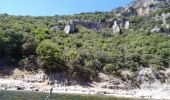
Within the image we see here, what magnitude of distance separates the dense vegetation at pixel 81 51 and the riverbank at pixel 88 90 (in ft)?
16.2

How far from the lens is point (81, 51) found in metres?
87.4

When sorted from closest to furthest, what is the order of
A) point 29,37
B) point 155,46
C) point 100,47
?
point 29,37 < point 100,47 < point 155,46

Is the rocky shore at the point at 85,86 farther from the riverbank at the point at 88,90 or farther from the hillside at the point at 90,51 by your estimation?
the hillside at the point at 90,51

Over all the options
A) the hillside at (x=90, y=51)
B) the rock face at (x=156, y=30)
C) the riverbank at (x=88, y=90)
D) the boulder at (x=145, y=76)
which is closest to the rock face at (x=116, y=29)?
the hillside at (x=90, y=51)

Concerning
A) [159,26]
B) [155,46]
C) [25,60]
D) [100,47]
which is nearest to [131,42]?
[155,46]

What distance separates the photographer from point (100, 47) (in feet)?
329

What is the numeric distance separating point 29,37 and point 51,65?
1127cm

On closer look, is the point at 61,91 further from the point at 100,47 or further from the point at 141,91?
the point at 100,47

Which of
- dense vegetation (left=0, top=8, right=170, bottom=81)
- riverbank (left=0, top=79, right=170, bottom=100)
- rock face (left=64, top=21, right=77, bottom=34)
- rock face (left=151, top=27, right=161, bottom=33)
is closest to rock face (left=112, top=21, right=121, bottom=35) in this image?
dense vegetation (left=0, top=8, right=170, bottom=81)

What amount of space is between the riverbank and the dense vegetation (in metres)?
4.93

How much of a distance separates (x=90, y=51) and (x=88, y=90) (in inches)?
669

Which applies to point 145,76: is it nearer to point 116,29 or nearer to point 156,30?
point 156,30

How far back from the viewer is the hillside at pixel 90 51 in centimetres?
8156

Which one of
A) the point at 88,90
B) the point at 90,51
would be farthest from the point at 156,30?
the point at 88,90
